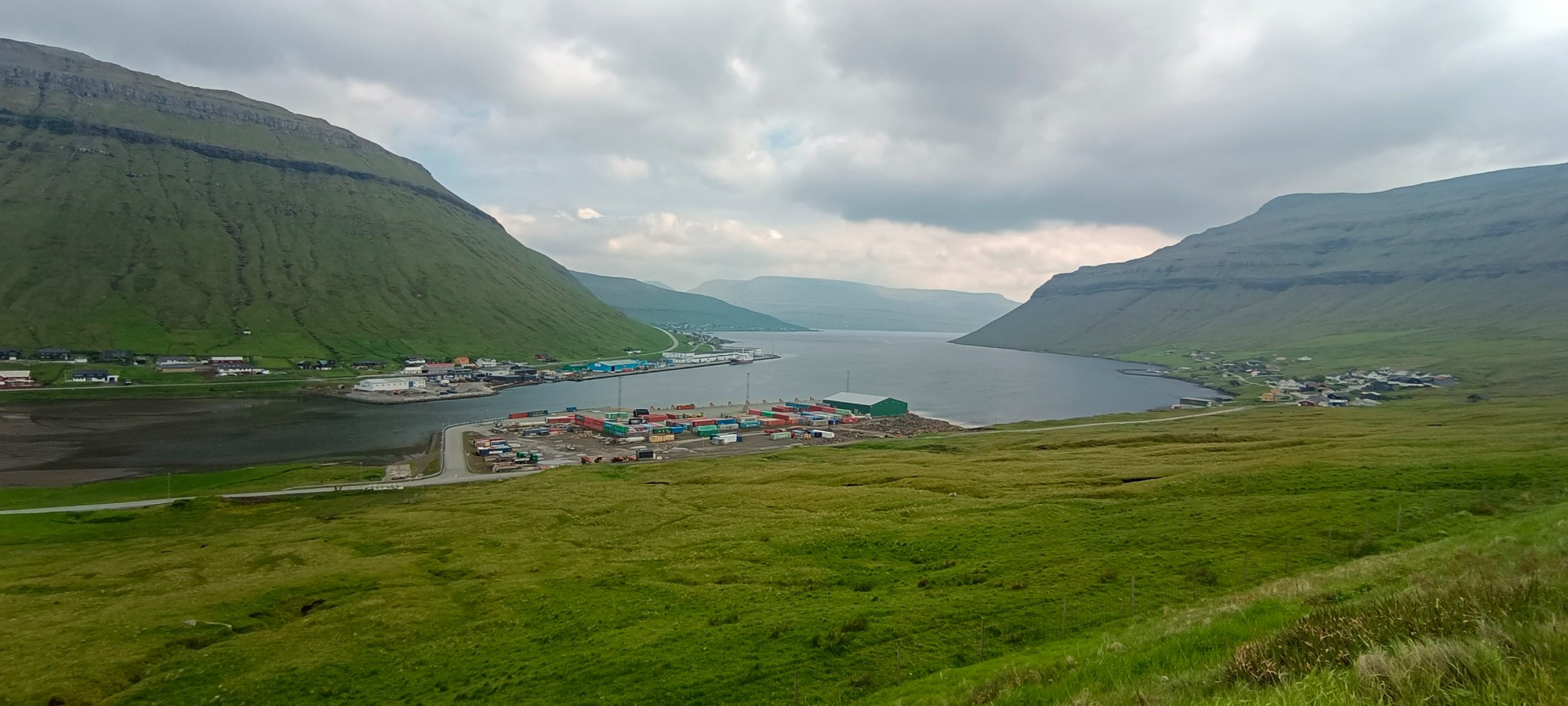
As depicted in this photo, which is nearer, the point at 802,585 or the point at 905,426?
the point at 802,585

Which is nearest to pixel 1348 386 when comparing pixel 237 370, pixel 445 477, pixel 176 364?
pixel 445 477

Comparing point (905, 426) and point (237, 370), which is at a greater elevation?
point (237, 370)

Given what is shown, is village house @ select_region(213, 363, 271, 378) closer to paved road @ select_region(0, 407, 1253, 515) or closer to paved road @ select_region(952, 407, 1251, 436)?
paved road @ select_region(0, 407, 1253, 515)

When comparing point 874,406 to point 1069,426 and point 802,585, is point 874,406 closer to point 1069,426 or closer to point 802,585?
point 1069,426

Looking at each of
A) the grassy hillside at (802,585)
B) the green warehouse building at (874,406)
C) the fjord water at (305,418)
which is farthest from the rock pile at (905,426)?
the grassy hillside at (802,585)

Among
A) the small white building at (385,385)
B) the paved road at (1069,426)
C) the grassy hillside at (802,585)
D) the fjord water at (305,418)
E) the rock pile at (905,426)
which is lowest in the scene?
the rock pile at (905,426)

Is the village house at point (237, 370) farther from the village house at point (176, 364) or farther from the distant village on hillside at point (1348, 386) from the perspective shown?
the distant village on hillside at point (1348, 386)
